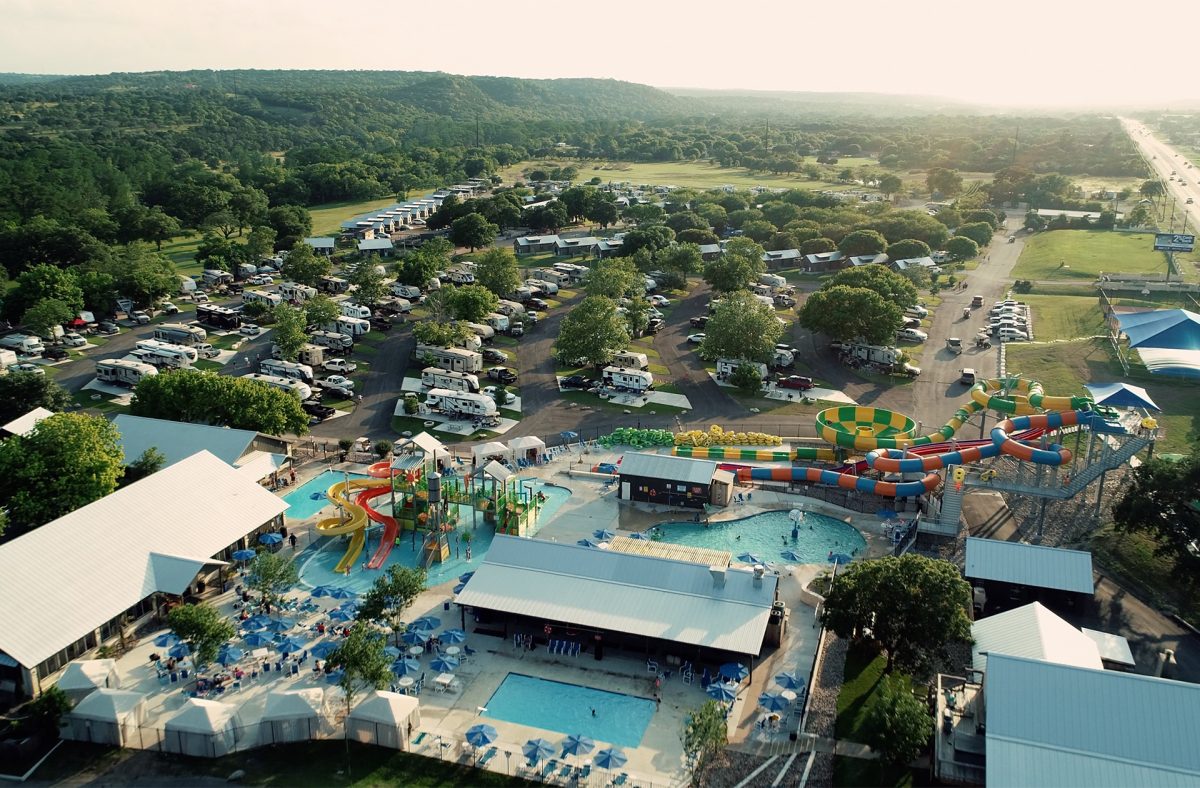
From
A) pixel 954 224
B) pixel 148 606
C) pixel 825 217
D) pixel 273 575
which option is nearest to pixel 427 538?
pixel 273 575

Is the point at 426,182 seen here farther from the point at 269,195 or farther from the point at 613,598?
the point at 613,598

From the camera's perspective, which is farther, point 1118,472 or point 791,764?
point 1118,472

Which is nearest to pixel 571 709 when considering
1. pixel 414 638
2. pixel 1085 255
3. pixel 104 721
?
pixel 414 638

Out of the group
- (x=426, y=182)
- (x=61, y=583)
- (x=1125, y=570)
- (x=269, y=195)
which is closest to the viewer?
(x=61, y=583)

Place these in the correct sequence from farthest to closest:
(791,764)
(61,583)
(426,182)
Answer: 1. (426,182)
2. (61,583)
3. (791,764)

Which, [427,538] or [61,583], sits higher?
[61,583]

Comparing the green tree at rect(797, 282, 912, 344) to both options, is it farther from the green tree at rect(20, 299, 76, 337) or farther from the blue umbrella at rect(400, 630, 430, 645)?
the green tree at rect(20, 299, 76, 337)
